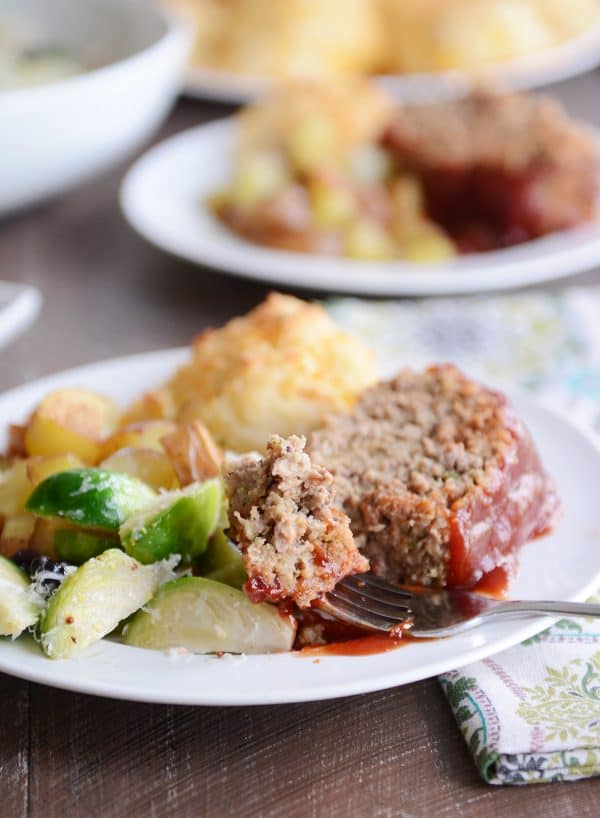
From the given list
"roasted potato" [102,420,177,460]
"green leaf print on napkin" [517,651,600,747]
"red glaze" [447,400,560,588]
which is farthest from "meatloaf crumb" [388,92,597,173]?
"green leaf print on napkin" [517,651,600,747]

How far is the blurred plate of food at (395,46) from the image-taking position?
22.3 feet

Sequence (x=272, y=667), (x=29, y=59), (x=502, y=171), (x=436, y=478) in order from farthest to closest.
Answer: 1. (x=29, y=59)
2. (x=502, y=171)
3. (x=436, y=478)
4. (x=272, y=667)

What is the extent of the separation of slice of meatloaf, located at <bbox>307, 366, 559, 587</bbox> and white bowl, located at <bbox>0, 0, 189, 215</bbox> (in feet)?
7.46

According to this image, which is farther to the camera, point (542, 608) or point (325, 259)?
point (325, 259)

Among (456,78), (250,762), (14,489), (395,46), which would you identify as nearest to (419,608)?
(250,762)

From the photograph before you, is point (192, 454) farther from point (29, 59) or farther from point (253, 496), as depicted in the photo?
point (29, 59)

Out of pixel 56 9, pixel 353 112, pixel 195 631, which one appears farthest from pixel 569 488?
pixel 56 9

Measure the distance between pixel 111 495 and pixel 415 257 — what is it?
2657 mm

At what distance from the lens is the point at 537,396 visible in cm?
405

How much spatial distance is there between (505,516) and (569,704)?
52cm

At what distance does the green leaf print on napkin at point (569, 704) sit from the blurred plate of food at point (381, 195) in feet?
7.48

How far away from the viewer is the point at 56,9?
627 cm

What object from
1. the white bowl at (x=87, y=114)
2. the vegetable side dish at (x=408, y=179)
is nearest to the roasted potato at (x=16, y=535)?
the white bowl at (x=87, y=114)

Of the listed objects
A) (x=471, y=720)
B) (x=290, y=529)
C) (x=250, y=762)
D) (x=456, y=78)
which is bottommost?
(x=456, y=78)
